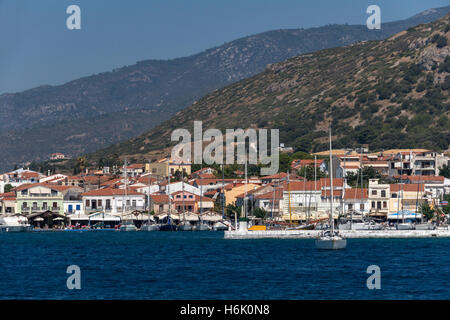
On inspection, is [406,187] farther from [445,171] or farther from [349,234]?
[349,234]

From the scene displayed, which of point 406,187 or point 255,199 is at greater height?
point 406,187

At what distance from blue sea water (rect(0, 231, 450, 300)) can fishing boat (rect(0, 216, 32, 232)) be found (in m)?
31.2

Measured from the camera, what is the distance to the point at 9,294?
38.0 meters

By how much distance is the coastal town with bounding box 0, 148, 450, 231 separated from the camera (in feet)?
329

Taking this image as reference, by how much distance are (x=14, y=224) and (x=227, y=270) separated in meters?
64.6

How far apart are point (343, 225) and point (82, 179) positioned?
6402 cm

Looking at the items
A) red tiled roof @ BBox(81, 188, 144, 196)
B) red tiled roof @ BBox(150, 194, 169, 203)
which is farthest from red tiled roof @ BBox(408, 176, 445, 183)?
red tiled roof @ BBox(81, 188, 144, 196)

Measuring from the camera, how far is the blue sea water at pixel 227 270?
38.0 meters

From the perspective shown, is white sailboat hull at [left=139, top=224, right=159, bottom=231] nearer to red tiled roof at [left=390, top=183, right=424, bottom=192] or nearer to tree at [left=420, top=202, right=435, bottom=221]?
red tiled roof at [left=390, top=183, right=424, bottom=192]

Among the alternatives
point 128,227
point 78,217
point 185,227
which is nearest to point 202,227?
point 185,227

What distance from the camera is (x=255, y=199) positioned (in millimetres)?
107688

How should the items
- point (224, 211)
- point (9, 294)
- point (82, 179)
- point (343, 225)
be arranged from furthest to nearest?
point (82, 179) < point (224, 211) < point (343, 225) < point (9, 294)
